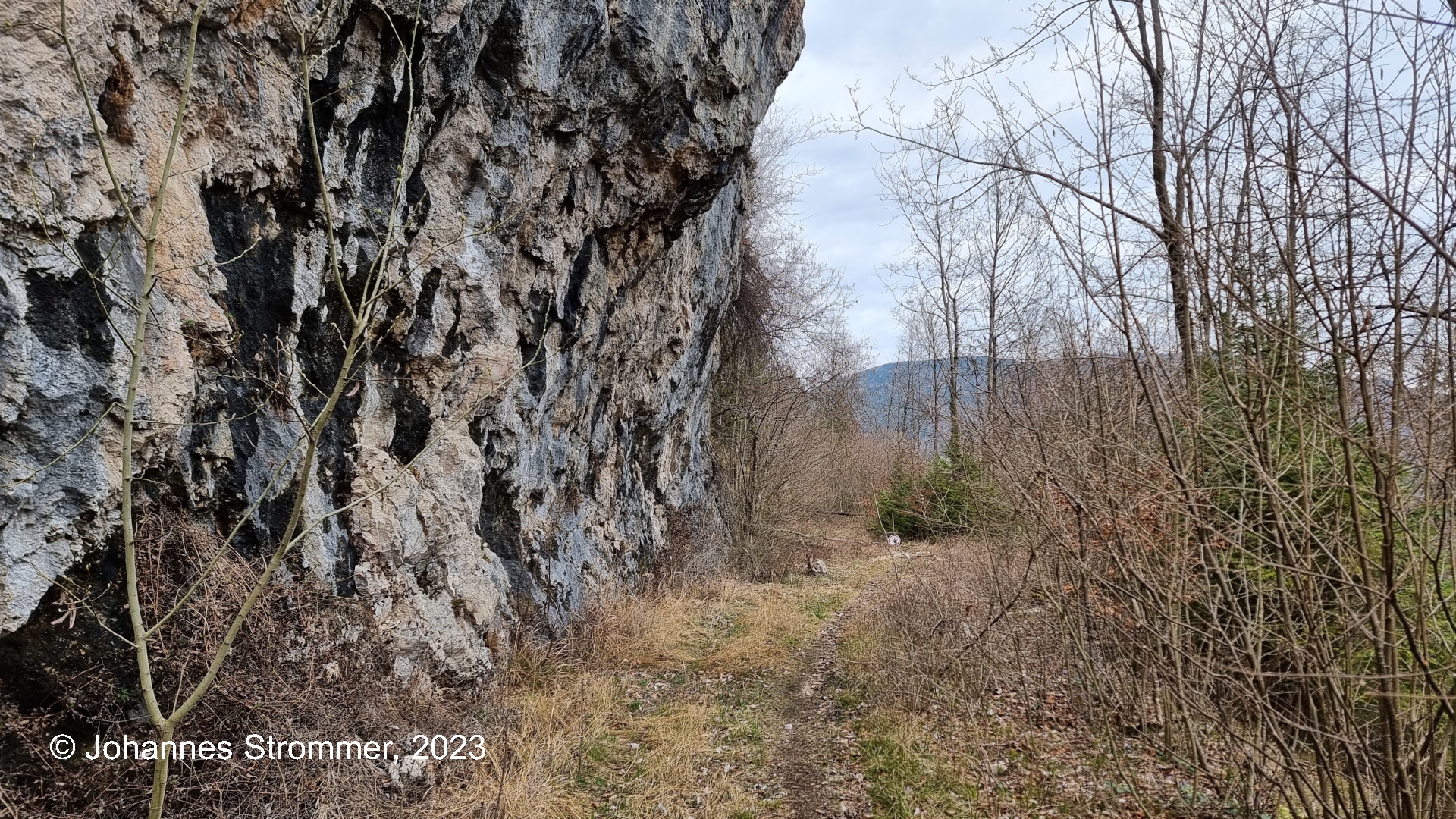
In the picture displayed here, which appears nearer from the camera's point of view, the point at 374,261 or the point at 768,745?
the point at 374,261

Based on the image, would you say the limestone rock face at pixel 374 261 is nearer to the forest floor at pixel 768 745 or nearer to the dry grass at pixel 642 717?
the dry grass at pixel 642 717

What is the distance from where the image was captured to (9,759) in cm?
277

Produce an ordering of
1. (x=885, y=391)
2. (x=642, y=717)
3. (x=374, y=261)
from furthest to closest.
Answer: (x=885, y=391)
(x=642, y=717)
(x=374, y=261)

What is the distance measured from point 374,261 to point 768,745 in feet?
13.8

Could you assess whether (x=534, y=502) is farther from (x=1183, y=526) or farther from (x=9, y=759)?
(x=1183, y=526)

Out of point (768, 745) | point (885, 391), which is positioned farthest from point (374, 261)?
point (885, 391)

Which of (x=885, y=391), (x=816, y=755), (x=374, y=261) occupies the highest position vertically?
(x=885, y=391)

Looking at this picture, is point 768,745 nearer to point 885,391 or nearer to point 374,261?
point 374,261

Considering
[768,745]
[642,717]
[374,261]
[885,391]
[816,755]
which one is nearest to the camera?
[374,261]

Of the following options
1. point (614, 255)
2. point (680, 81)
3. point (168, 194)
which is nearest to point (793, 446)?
point (614, 255)

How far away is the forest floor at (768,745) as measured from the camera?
4.00m

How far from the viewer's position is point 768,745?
5.05 meters

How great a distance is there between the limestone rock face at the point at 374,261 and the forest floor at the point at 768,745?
0.83 m

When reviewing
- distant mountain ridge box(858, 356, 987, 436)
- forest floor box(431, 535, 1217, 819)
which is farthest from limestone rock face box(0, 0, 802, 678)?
distant mountain ridge box(858, 356, 987, 436)
